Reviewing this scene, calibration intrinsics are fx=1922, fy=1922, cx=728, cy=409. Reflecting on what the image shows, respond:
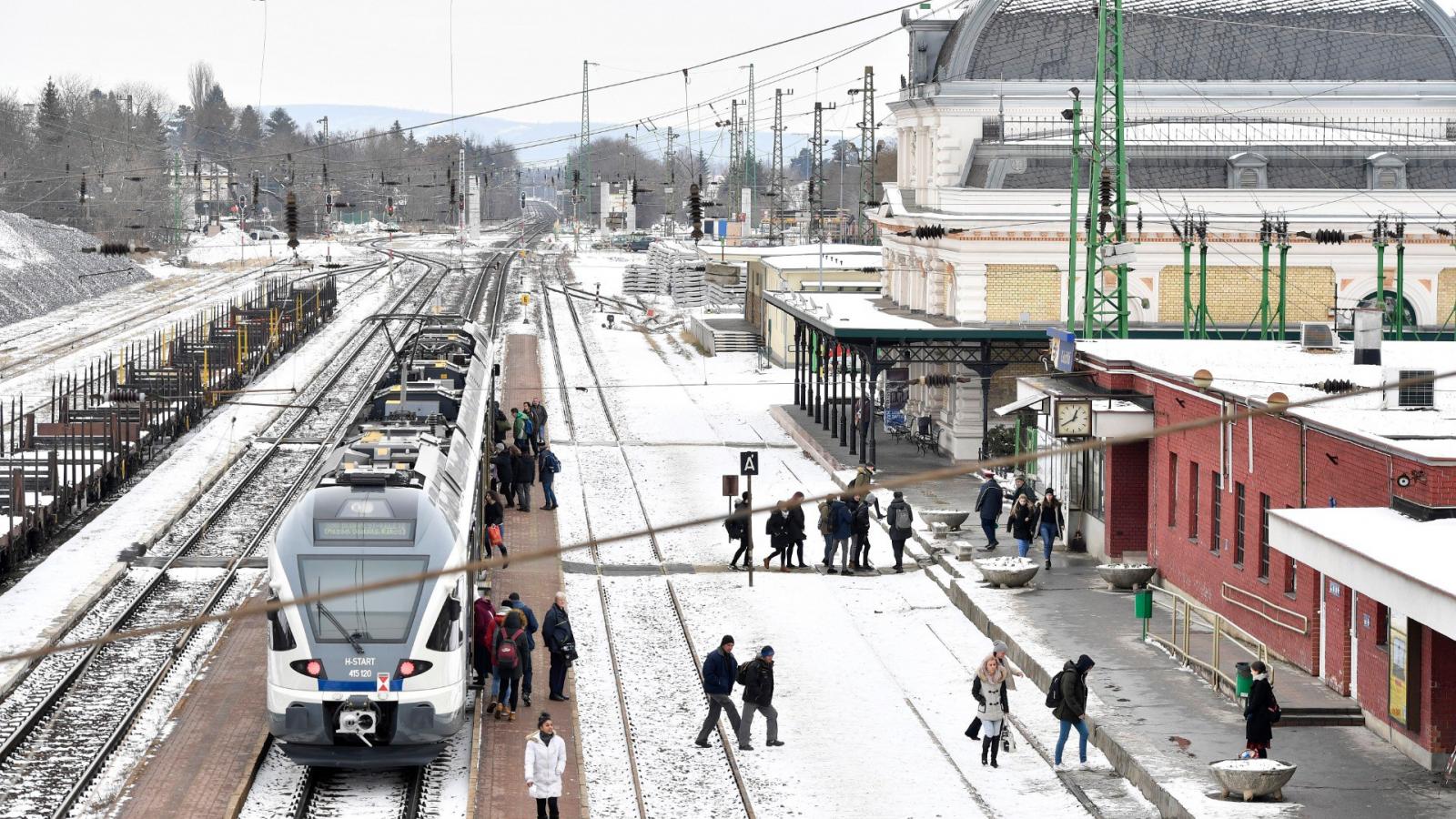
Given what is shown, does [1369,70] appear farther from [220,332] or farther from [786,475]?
[220,332]

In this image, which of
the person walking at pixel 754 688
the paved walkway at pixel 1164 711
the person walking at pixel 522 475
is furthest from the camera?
the person walking at pixel 522 475

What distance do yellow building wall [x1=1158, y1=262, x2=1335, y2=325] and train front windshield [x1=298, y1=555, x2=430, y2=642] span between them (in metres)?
29.5

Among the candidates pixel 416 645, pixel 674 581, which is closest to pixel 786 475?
pixel 674 581

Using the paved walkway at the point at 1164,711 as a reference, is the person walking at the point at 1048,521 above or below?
above

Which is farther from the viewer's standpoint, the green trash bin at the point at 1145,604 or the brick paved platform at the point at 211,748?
the green trash bin at the point at 1145,604

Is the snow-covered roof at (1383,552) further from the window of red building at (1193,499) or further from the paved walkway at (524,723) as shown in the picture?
the paved walkway at (524,723)

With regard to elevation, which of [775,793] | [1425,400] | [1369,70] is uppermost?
[1369,70]

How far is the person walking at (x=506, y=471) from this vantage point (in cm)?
3431

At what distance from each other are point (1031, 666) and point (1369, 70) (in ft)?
116

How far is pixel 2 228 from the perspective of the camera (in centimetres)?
8938

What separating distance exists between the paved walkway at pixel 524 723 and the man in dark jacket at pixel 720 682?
1.46 metres

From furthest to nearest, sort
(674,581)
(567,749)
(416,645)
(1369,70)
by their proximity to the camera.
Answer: (1369,70) < (674,581) < (567,749) < (416,645)

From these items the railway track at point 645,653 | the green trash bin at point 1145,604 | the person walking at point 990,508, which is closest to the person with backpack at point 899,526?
the person walking at point 990,508

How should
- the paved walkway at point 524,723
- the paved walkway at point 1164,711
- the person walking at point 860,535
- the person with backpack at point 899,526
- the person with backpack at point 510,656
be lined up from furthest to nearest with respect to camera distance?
the person walking at point 860,535 < the person with backpack at point 899,526 < the person with backpack at point 510,656 < the paved walkway at point 524,723 < the paved walkway at point 1164,711
